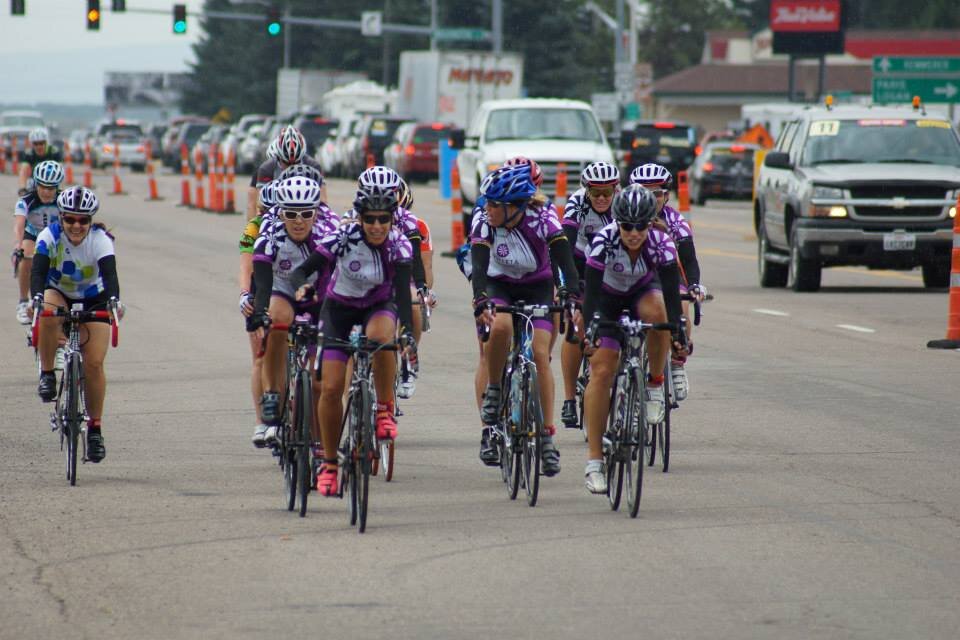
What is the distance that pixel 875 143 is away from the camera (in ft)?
77.3

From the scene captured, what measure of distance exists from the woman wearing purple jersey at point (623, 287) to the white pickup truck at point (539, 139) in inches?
833

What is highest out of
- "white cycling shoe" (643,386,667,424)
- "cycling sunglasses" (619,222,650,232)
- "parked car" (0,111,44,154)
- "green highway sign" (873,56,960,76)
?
"green highway sign" (873,56,960,76)

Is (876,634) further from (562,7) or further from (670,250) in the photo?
(562,7)

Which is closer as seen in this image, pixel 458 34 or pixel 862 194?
pixel 862 194

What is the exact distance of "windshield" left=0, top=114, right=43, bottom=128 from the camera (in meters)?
73.1

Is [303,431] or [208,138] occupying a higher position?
[303,431]

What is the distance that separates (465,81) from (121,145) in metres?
15.5

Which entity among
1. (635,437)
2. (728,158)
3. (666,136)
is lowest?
(728,158)

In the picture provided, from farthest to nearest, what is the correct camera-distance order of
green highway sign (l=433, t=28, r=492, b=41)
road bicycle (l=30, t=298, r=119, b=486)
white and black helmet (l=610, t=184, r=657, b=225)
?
green highway sign (l=433, t=28, r=492, b=41) → road bicycle (l=30, t=298, r=119, b=486) → white and black helmet (l=610, t=184, r=657, b=225)

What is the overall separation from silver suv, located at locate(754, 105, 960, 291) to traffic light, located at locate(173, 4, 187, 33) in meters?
36.1

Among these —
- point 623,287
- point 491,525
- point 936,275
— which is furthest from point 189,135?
point 491,525

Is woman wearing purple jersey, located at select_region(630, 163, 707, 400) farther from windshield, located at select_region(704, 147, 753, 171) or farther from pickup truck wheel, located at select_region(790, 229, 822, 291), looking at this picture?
windshield, located at select_region(704, 147, 753, 171)

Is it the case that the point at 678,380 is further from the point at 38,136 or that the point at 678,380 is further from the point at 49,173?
the point at 38,136

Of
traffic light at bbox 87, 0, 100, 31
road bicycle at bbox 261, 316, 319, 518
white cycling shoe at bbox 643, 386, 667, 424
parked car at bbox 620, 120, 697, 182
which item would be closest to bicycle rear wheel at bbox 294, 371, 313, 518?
road bicycle at bbox 261, 316, 319, 518
